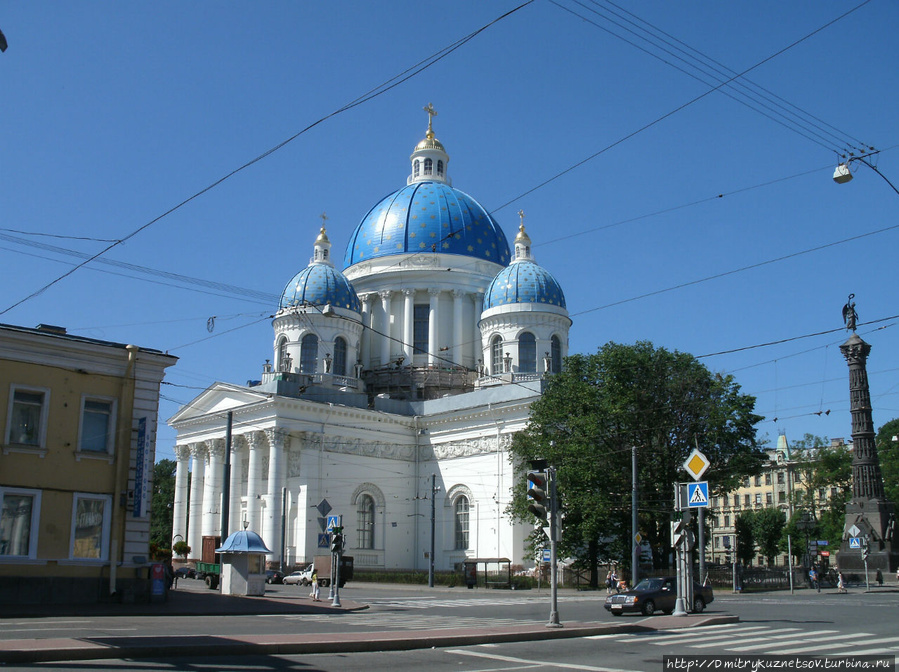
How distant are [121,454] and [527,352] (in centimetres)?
3794

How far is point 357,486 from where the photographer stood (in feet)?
198

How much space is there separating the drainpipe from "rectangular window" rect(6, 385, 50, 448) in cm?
229

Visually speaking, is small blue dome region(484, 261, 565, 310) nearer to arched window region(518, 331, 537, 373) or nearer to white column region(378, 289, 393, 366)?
arched window region(518, 331, 537, 373)

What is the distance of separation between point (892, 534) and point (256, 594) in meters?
37.4

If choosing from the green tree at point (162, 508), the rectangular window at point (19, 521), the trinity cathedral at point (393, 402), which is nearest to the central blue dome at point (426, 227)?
the trinity cathedral at point (393, 402)

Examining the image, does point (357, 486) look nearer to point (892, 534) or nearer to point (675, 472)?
point (675, 472)

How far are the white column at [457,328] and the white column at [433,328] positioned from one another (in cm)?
137

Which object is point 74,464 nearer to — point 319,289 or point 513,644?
point 513,644

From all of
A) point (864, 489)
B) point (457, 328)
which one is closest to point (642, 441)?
point (864, 489)

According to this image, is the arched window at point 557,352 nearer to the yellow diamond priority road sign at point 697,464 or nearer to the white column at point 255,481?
the white column at point 255,481

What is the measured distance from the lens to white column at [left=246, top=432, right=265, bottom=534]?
189ft

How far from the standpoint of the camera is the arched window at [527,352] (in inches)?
2472

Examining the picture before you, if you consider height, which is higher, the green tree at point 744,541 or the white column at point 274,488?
the white column at point 274,488

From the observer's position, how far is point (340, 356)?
6525cm
